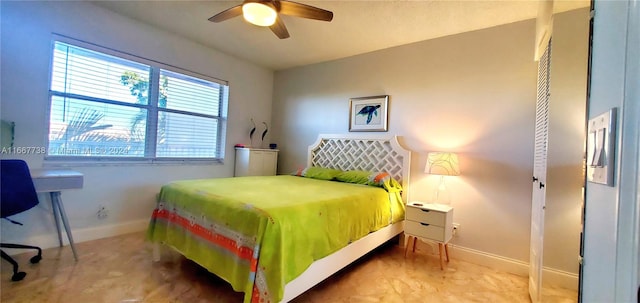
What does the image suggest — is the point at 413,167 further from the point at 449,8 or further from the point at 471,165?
the point at 449,8

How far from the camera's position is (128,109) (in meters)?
3.13

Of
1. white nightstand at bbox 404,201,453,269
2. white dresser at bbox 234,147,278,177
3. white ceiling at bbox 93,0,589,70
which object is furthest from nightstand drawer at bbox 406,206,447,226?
white dresser at bbox 234,147,278,177

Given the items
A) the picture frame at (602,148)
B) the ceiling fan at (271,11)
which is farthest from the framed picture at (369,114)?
the picture frame at (602,148)

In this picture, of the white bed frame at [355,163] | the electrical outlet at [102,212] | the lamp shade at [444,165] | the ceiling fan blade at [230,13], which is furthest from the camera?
the electrical outlet at [102,212]

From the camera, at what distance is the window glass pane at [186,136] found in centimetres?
346

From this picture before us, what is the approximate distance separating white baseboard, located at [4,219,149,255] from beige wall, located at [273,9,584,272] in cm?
337

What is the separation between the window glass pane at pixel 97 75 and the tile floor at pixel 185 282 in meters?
1.65

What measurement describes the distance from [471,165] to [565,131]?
1.92 metres

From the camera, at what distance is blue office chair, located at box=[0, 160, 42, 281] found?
6.35ft

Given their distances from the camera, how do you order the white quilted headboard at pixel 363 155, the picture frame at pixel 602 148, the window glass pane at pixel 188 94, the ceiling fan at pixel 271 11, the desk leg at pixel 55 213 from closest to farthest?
1. the picture frame at pixel 602 148
2. the ceiling fan at pixel 271 11
3. the desk leg at pixel 55 213
4. the white quilted headboard at pixel 363 155
5. the window glass pane at pixel 188 94

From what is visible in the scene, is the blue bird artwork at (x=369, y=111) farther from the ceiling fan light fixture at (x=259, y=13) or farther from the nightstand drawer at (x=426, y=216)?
the ceiling fan light fixture at (x=259, y=13)

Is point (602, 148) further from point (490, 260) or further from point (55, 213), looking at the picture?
→ point (55, 213)

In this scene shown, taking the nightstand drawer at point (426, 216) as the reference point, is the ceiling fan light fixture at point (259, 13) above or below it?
above

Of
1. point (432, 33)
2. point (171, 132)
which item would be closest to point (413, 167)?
point (432, 33)
